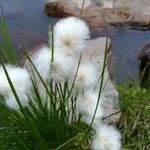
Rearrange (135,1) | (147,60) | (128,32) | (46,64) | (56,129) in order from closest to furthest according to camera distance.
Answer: (46,64) → (56,129) → (147,60) → (128,32) → (135,1)

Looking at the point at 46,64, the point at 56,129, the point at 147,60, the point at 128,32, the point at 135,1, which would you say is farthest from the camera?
the point at 135,1

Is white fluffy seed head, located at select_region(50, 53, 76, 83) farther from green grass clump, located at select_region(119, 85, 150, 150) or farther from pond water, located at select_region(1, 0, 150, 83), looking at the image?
pond water, located at select_region(1, 0, 150, 83)

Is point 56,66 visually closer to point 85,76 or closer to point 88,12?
point 85,76

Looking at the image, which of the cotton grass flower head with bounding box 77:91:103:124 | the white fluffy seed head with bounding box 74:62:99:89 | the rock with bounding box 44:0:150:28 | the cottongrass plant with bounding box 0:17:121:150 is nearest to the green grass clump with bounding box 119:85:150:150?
the cottongrass plant with bounding box 0:17:121:150

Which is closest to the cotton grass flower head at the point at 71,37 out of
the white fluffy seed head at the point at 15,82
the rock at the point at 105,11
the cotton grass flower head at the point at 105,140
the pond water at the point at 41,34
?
the white fluffy seed head at the point at 15,82

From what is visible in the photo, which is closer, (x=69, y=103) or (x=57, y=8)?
(x=69, y=103)

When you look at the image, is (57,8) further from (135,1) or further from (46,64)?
(46,64)

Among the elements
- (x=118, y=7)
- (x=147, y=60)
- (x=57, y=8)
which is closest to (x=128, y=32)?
(x=118, y=7)
